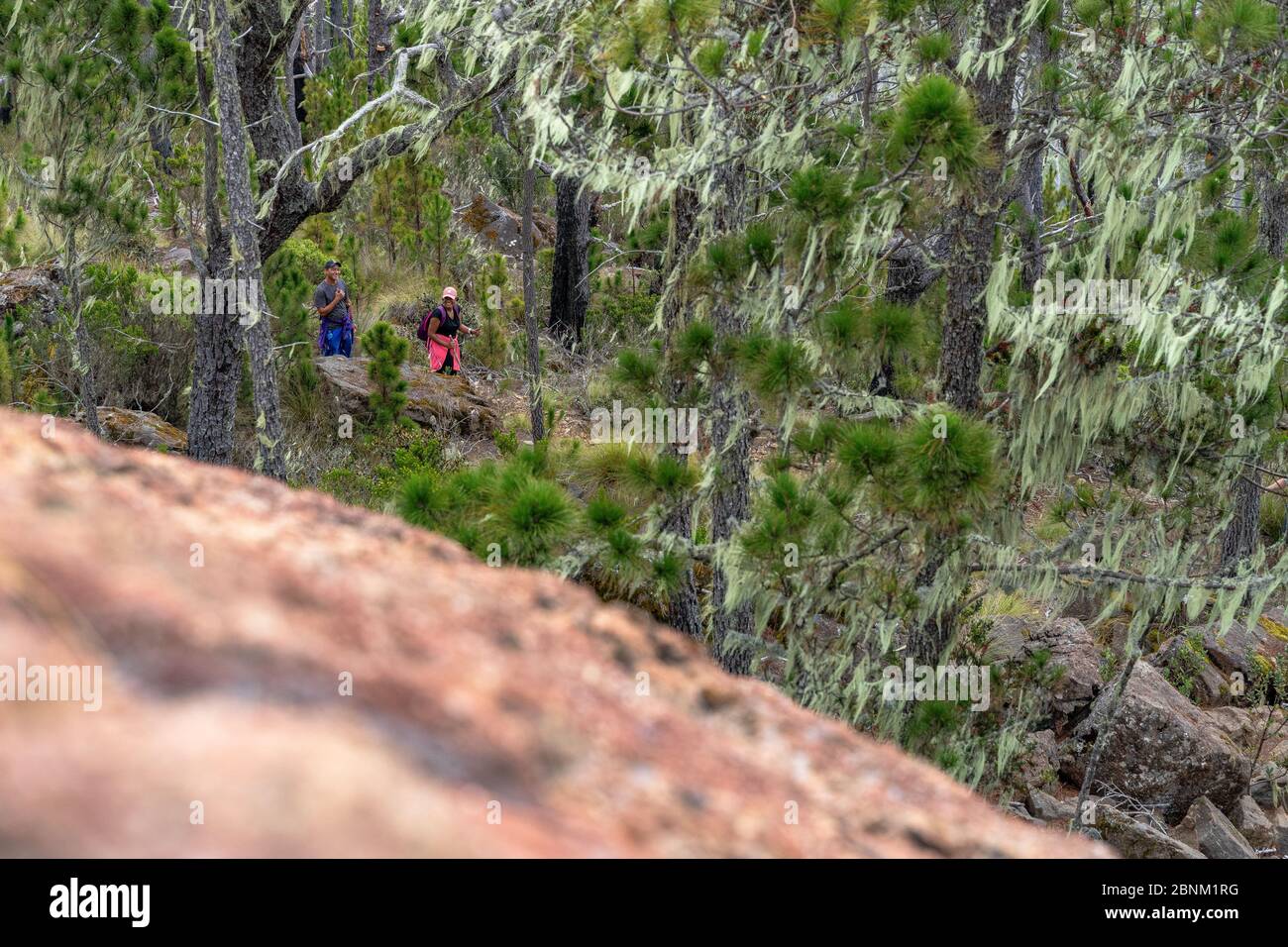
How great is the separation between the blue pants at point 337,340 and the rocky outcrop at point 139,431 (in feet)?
6.66

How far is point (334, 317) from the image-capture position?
11438 mm

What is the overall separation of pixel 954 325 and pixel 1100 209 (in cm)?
100

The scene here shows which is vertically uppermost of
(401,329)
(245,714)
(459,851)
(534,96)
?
(534,96)

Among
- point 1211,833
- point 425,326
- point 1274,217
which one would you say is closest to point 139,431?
point 425,326

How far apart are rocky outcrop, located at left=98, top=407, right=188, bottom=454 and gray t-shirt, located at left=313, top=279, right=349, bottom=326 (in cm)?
216

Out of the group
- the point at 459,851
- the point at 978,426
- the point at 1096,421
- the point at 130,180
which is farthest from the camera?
the point at 130,180

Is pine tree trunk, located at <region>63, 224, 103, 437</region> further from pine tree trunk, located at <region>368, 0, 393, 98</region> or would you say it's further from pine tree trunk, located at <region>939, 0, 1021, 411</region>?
pine tree trunk, located at <region>939, 0, 1021, 411</region>

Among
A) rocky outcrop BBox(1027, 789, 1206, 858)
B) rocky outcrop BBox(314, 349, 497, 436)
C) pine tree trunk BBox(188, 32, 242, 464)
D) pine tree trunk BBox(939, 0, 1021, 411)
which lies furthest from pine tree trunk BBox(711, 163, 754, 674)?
rocky outcrop BBox(314, 349, 497, 436)

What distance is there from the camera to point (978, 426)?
4.06 metres

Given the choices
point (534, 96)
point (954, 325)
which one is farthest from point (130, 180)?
point (954, 325)

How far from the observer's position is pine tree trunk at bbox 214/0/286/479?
7.14 metres

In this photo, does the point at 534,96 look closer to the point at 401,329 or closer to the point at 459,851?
the point at 459,851

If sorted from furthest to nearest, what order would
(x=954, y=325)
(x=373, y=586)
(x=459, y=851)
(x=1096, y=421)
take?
(x=954, y=325) → (x=1096, y=421) → (x=373, y=586) → (x=459, y=851)

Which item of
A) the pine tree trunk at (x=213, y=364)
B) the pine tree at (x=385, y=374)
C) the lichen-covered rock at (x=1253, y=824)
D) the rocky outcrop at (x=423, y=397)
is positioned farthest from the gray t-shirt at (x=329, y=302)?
the lichen-covered rock at (x=1253, y=824)
